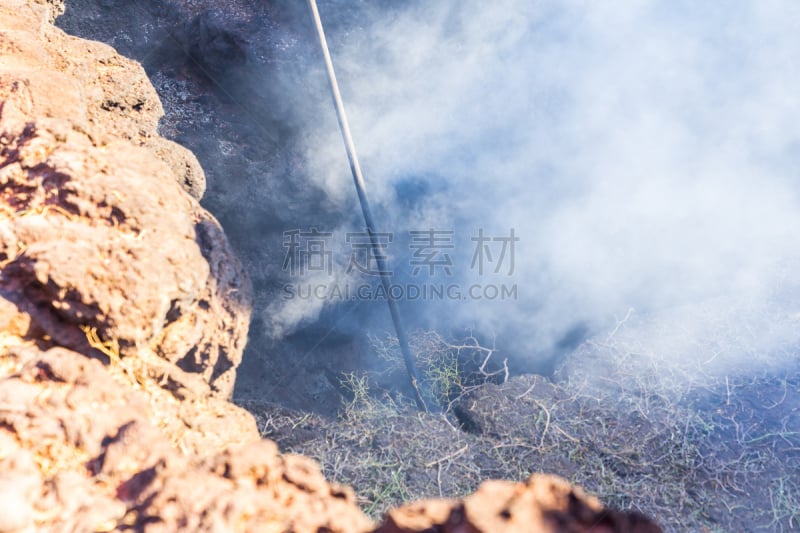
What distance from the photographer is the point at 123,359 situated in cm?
158

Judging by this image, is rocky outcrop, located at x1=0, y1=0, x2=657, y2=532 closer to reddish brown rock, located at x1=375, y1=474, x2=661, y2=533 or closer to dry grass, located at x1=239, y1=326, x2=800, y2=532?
reddish brown rock, located at x1=375, y1=474, x2=661, y2=533

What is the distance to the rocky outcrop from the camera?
42.4 inches

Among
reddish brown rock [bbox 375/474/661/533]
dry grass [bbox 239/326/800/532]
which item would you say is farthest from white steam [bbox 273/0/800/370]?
reddish brown rock [bbox 375/474/661/533]

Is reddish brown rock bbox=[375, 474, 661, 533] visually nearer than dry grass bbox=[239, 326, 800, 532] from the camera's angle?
Yes

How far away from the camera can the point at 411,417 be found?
2.69m

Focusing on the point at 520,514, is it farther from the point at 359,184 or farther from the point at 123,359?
the point at 359,184

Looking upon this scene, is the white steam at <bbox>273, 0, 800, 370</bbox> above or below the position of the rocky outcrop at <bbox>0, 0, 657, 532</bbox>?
above

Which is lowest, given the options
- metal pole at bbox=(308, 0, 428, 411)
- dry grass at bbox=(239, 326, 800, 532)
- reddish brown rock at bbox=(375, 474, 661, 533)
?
dry grass at bbox=(239, 326, 800, 532)

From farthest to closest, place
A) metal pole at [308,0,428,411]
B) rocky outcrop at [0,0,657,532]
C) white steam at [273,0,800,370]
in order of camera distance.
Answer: white steam at [273,0,800,370] < metal pole at [308,0,428,411] < rocky outcrop at [0,0,657,532]

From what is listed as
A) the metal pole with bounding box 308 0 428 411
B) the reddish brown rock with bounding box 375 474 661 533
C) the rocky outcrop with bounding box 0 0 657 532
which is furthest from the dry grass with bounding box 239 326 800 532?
the reddish brown rock with bounding box 375 474 661 533

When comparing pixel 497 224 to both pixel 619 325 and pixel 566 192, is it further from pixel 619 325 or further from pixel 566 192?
pixel 619 325

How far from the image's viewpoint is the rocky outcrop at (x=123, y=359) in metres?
1.08

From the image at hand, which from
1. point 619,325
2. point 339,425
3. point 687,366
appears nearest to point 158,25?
point 339,425

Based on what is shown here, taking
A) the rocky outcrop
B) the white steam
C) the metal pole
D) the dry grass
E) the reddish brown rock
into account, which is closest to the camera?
the reddish brown rock
